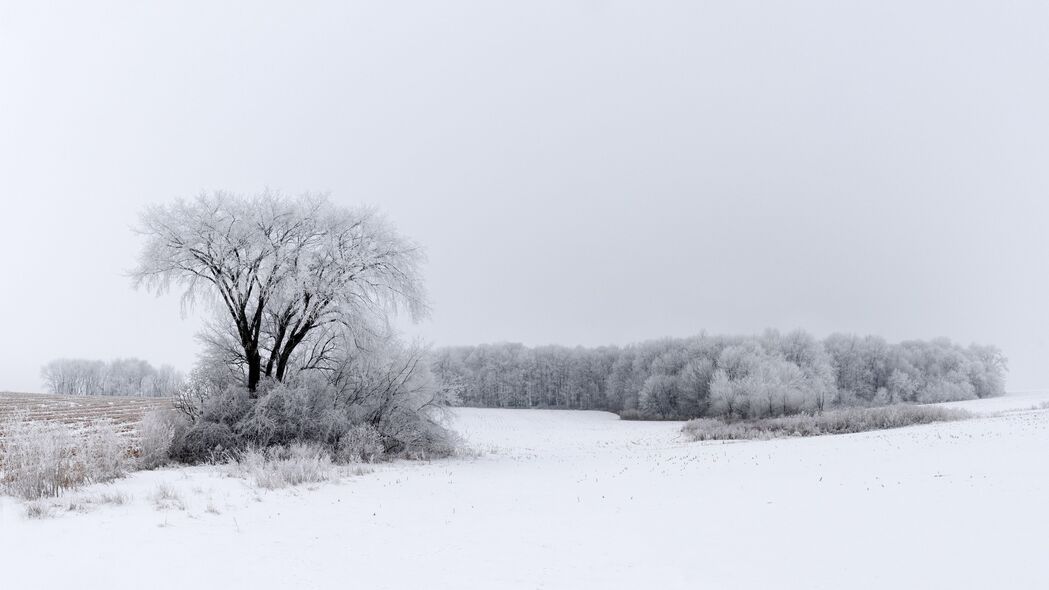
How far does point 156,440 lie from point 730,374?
226 feet

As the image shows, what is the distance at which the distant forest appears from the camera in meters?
59.5

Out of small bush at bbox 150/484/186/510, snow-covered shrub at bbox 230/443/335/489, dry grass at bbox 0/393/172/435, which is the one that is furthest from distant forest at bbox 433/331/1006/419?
small bush at bbox 150/484/186/510

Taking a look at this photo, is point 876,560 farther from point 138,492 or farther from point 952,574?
point 138,492

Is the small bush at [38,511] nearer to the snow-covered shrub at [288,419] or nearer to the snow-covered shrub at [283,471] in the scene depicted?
the snow-covered shrub at [283,471]

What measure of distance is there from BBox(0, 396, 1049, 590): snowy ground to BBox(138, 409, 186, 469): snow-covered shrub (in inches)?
102

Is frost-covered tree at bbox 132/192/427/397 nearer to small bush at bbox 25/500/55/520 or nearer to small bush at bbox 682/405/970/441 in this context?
small bush at bbox 25/500/55/520

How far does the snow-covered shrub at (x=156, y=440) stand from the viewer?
15031mm

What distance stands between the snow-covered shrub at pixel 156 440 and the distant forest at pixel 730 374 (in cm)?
4912

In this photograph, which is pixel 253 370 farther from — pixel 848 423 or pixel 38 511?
pixel 848 423

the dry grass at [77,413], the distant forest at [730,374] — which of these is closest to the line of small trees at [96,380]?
the distant forest at [730,374]

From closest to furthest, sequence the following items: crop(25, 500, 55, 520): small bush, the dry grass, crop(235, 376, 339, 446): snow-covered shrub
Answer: crop(25, 500, 55, 520): small bush < crop(235, 376, 339, 446): snow-covered shrub < the dry grass

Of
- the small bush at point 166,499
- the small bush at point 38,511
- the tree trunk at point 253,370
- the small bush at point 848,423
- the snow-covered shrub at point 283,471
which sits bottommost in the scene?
the small bush at point 848,423

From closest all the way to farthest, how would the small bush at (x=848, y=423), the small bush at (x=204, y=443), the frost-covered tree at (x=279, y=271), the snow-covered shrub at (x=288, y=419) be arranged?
the small bush at (x=204, y=443) < the snow-covered shrub at (x=288, y=419) < the frost-covered tree at (x=279, y=271) < the small bush at (x=848, y=423)

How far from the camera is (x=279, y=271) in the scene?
18.7m
